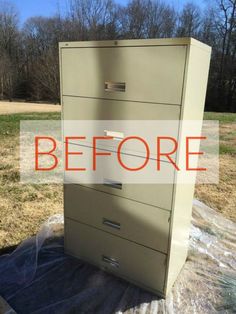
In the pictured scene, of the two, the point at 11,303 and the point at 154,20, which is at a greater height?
the point at 154,20

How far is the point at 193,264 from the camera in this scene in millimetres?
2078

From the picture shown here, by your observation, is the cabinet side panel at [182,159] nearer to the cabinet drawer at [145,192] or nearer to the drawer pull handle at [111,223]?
the cabinet drawer at [145,192]

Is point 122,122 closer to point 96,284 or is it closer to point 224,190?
point 96,284

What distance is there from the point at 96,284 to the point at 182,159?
3.23 ft

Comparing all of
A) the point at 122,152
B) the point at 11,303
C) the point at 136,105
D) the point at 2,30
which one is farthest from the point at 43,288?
the point at 2,30

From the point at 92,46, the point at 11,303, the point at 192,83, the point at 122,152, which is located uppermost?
the point at 92,46

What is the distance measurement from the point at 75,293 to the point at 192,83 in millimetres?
1425

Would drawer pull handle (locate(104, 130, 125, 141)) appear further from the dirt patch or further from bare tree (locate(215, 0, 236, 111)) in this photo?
bare tree (locate(215, 0, 236, 111))

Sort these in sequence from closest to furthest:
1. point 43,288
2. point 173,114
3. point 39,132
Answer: point 173,114 < point 43,288 < point 39,132

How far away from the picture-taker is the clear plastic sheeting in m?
1.71

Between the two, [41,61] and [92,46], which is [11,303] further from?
[41,61]

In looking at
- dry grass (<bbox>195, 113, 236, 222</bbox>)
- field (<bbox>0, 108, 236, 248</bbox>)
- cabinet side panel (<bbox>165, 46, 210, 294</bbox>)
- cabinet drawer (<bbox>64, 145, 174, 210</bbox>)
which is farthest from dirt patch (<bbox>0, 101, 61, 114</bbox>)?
cabinet side panel (<bbox>165, 46, 210, 294</bbox>)

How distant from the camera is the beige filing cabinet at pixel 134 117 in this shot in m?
1.42

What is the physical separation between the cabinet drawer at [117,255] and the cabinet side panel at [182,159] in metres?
0.09
